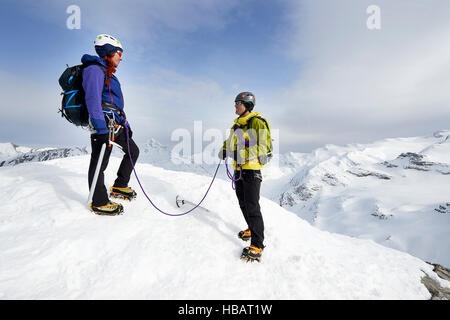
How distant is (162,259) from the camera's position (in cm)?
360

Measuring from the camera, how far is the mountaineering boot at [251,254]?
3.97 metres

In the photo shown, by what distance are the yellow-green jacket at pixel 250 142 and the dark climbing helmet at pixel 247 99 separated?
20 centimetres

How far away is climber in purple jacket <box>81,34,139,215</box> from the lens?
4.16 metres

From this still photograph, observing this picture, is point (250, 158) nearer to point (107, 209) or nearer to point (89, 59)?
point (107, 209)

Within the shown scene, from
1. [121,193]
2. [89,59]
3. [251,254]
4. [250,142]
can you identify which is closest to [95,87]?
[89,59]

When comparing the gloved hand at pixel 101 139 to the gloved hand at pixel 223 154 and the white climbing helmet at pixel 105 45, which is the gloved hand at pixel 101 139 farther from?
the gloved hand at pixel 223 154

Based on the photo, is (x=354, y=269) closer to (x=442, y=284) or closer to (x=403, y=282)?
(x=403, y=282)

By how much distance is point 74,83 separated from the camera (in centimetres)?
429

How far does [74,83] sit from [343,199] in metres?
197

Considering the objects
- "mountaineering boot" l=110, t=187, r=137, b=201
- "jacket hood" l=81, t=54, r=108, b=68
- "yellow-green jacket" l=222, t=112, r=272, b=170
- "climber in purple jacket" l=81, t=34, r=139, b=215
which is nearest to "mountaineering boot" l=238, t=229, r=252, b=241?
"yellow-green jacket" l=222, t=112, r=272, b=170

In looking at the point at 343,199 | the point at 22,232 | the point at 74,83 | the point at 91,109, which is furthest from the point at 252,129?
the point at 343,199

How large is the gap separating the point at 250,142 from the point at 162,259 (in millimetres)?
2746

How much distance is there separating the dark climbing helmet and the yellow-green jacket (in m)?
0.20

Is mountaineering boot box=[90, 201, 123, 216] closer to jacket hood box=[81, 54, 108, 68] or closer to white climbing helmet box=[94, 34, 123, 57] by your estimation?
jacket hood box=[81, 54, 108, 68]
